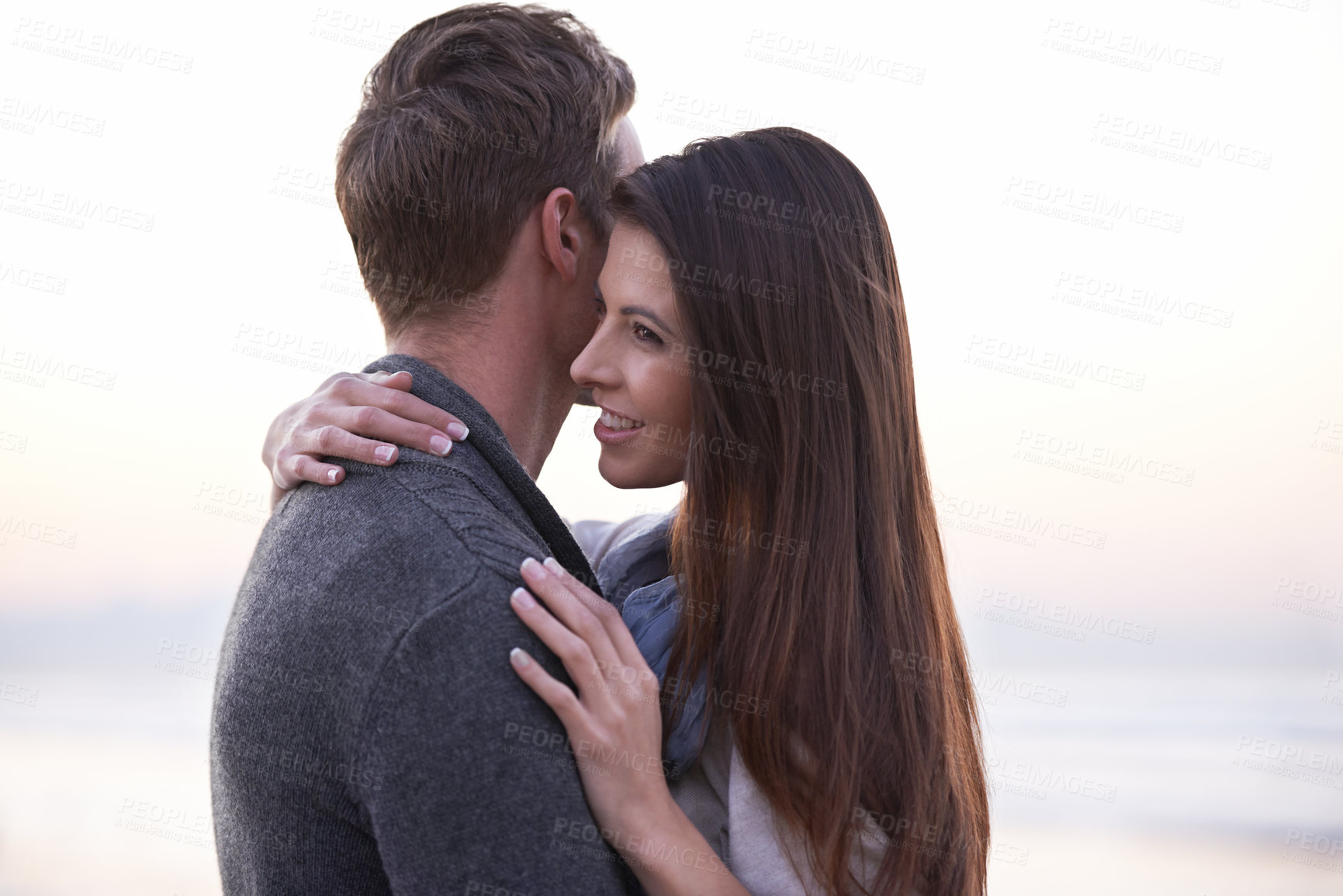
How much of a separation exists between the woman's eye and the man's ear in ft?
0.65

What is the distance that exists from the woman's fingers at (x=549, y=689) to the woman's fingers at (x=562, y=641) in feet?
0.12

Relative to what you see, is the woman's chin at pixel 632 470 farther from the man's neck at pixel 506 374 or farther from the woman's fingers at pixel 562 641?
the woman's fingers at pixel 562 641

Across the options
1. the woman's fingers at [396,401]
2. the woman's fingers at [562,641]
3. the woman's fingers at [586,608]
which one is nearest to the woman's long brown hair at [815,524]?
the woman's fingers at [586,608]

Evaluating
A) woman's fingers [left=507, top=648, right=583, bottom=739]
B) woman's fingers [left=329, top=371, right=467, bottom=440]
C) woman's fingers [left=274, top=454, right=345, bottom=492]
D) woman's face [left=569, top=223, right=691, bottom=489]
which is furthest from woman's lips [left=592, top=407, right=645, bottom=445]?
woman's fingers [left=507, top=648, right=583, bottom=739]

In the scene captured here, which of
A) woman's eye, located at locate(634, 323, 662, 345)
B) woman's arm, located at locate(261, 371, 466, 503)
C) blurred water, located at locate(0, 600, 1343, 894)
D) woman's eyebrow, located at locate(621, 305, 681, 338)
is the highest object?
woman's eyebrow, located at locate(621, 305, 681, 338)

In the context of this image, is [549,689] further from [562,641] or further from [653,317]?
[653,317]

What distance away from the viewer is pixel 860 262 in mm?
2000

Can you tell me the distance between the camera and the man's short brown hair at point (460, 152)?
189 centimetres

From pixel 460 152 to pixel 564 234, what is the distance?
260 millimetres

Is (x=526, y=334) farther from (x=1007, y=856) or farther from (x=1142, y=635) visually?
(x=1142, y=635)

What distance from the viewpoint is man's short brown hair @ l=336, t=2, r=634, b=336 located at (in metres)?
1.89

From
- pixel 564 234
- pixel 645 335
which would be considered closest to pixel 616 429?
pixel 645 335

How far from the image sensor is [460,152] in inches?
74.2

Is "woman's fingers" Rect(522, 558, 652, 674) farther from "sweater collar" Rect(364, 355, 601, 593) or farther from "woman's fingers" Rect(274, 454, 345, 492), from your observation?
"woman's fingers" Rect(274, 454, 345, 492)
